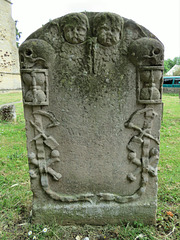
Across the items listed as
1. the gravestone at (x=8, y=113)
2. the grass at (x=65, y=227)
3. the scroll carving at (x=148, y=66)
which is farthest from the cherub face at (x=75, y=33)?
the gravestone at (x=8, y=113)

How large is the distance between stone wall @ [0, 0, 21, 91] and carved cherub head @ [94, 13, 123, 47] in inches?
592

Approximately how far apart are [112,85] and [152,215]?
1408mm

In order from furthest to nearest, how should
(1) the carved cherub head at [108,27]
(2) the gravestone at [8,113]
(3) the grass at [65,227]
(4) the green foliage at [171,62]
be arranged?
(4) the green foliage at [171,62] < (2) the gravestone at [8,113] < (3) the grass at [65,227] < (1) the carved cherub head at [108,27]

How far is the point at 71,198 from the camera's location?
6.21ft

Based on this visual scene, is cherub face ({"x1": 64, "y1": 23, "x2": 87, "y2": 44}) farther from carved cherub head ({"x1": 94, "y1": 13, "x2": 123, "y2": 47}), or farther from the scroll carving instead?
the scroll carving

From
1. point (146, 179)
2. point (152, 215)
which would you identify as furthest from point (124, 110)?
point (152, 215)

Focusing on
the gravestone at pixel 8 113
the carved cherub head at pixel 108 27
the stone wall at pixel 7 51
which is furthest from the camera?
the stone wall at pixel 7 51

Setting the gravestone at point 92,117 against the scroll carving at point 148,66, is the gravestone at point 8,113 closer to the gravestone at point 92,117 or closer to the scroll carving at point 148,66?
the gravestone at point 92,117

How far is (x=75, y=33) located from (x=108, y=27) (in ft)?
0.93

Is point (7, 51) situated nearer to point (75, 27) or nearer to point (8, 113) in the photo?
point (8, 113)

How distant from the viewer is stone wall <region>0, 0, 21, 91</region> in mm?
14617

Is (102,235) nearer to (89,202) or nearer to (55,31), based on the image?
(89,202)

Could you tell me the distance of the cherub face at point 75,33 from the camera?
1556 millimetres

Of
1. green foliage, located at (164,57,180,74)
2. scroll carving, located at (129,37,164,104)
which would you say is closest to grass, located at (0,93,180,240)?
scroll carving, located at (129,37,164,104)
